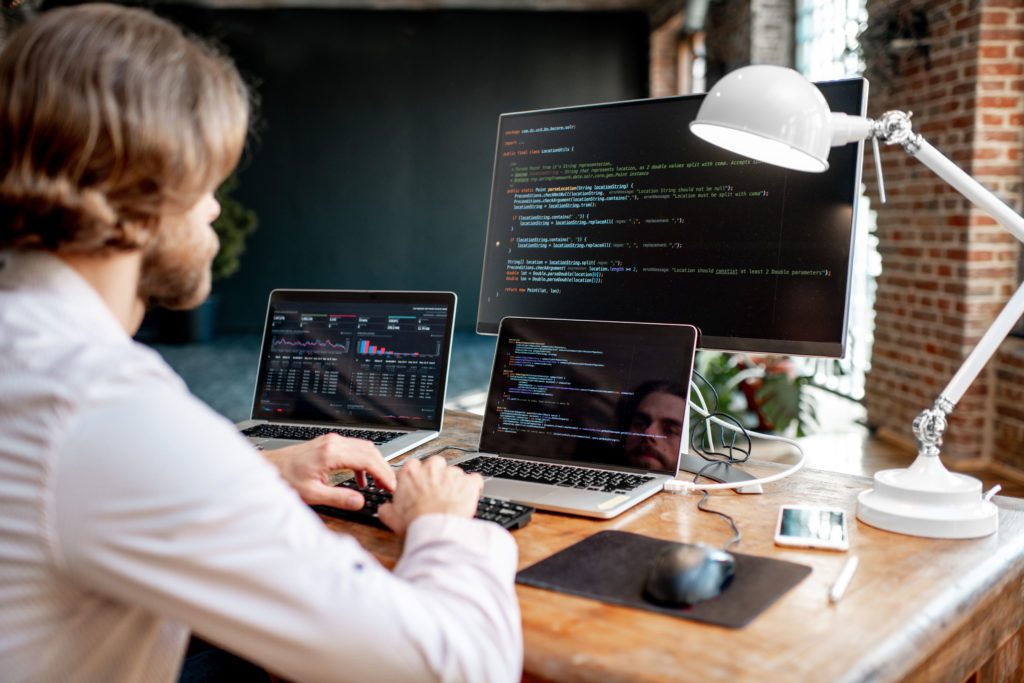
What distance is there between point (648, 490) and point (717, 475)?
0.54 feet

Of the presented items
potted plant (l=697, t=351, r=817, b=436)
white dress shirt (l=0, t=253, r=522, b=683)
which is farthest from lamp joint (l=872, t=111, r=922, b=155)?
potted plant (l=697, t=351, r=817, b=436)

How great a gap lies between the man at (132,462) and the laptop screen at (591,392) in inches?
22.6

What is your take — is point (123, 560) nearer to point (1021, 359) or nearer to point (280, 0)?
point (1021, 359)

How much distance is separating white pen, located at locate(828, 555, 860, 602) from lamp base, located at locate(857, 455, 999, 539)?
0.13 meters

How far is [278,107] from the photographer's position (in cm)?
891

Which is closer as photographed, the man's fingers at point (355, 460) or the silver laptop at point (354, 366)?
the man's fingers at point (355, 460)

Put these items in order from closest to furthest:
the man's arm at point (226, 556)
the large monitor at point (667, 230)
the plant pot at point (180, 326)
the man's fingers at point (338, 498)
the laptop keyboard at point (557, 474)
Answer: the man's arm at point (226, 556)
the man's fingers at point (338, 498)
the laptop keyboard at point (557, 474)
the large monitor at point (667, 230)
the plant pot at point (180, 326)

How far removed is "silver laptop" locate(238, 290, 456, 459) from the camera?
1677 mm

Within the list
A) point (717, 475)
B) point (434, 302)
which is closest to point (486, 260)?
point (434, 302)

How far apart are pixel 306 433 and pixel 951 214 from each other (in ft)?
11.2

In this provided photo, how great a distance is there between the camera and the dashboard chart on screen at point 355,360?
1688 mm

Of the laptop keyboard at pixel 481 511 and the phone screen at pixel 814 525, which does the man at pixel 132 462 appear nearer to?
the laptop keyboard at pixel 481 511

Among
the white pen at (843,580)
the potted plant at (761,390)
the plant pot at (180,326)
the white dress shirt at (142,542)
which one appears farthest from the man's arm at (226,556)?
the plant pot at (180,326)

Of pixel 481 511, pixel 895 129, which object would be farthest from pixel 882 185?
pixel 481 511
